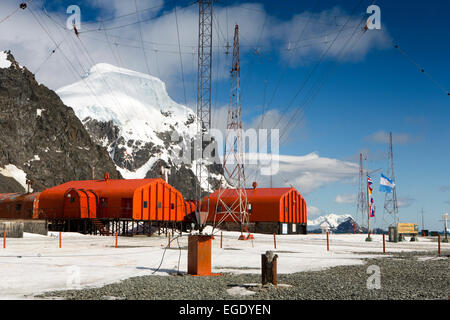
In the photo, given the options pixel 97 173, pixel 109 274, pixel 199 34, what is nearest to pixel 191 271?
pixel 109 274

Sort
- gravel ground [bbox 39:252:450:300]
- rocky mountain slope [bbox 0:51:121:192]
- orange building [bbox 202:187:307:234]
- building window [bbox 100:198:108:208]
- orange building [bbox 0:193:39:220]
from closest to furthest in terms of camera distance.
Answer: gravel ground [bbox 39:252:450:300] < building window [bbox 100:198:108:208] < orange building [bbox 0:193:39:220] < orange building [bbox 202:187:307:234] < rocky mountain slope [bbox 0:51:121:192]

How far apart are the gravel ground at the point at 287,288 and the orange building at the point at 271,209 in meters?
45.9

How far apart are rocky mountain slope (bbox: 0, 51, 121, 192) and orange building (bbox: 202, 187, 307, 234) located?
63.9 metres

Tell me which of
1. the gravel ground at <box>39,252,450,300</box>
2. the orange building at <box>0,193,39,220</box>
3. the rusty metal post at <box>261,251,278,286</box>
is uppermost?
the orange building at <box>0,193,39,220</box>

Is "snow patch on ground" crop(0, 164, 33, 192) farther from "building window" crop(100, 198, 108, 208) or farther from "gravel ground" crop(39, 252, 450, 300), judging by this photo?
"gravel ground" crop(39, 252, 450, 300)

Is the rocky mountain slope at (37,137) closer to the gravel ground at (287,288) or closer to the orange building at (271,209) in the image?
the orange building at (271,209)

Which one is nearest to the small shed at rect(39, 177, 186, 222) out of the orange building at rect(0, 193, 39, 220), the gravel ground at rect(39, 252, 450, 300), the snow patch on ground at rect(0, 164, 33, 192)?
the orange building at rect(0, 193, 39, 220)

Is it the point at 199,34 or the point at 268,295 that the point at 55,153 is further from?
the point at 268,295

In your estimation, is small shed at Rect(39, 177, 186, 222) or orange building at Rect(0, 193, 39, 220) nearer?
small shed at Rect(39, 177, 186, 222)

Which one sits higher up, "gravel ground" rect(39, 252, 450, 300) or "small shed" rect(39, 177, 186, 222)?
"small shed" rect(39, 177, 186, 222)

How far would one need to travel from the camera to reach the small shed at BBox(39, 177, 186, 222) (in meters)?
54.8

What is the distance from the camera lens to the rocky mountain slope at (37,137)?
118 meters

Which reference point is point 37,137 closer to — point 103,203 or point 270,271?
point 103,203

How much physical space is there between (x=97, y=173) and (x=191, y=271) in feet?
453
